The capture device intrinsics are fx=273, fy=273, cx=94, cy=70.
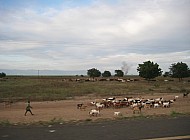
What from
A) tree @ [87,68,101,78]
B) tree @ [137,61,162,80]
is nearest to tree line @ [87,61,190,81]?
tree @ [137,61,162,80]

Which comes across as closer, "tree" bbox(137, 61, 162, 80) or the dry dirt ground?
the dry dirt ground

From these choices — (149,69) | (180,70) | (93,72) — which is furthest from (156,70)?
(93,72)

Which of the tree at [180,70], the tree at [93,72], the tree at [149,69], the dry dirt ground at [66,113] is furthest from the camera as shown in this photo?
the tree at [93,72]

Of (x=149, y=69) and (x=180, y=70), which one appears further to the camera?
(x=180, y=70)

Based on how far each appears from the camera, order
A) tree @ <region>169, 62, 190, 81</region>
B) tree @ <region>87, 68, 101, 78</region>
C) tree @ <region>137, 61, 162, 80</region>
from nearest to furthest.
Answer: tree @ <region>137, 61, 162, 80</region> < tree @ <region>169, 62, 190, 81</region> < tree @ <region>87, 68, 101, 78</region>

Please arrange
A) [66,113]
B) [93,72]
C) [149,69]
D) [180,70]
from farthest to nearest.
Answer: [93,72], [180,70], [149,69], [66,113]

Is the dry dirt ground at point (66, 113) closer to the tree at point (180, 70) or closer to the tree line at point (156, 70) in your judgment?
the tree line at point (156, 70)

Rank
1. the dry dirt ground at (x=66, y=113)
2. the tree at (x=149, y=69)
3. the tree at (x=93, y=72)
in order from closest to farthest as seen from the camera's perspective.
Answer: the dry dirt ground at (x=66, y=113) < the tree at (x=149, y=69) < the tree at (x=93, y=72)

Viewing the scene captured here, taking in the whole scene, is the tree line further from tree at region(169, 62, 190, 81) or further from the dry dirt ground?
the dry dirt ground

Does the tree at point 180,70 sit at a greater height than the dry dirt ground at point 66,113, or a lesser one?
greater

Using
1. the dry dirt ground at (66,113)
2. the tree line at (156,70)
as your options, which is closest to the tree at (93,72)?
the tree line at (156,70)

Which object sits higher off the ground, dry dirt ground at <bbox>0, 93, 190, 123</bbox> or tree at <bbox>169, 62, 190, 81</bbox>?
tree at <bbox>169, 62, 190, 81</bbox>

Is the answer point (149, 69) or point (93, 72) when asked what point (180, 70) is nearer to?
point (149, 69)

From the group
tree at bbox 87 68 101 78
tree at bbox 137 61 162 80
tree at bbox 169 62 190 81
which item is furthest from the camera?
tree at bbox 87 68 101 78
